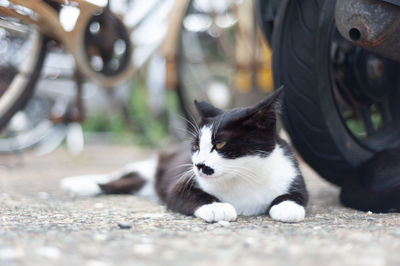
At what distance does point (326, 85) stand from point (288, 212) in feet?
1.81

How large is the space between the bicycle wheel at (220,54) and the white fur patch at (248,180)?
1.48 meters

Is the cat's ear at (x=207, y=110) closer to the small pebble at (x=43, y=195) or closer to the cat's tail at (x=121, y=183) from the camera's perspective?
the cat's tail at (x=121, y=183)

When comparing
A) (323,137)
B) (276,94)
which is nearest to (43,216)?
(276,94)

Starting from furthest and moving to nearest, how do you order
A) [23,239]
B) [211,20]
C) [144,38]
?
[144,38], [211,20], [23,239]

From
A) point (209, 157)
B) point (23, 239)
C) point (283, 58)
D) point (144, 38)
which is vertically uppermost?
point (144, 38)

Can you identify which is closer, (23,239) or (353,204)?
(23,239)

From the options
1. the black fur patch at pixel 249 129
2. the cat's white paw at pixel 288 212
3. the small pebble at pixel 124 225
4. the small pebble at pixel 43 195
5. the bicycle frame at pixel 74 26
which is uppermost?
the bicycle frame at pixel 74 26

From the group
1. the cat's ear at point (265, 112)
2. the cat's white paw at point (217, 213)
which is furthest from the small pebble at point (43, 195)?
the cat's ear at point (265, 112)

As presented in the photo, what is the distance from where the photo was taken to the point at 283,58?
1684 mm

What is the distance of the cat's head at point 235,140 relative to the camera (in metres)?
1.43

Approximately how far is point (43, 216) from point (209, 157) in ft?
2.06

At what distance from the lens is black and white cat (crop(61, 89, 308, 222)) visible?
1.43 meters

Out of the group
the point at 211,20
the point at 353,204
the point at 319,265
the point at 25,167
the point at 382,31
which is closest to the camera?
the point at 319,265

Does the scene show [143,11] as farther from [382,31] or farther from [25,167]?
[382,31]
